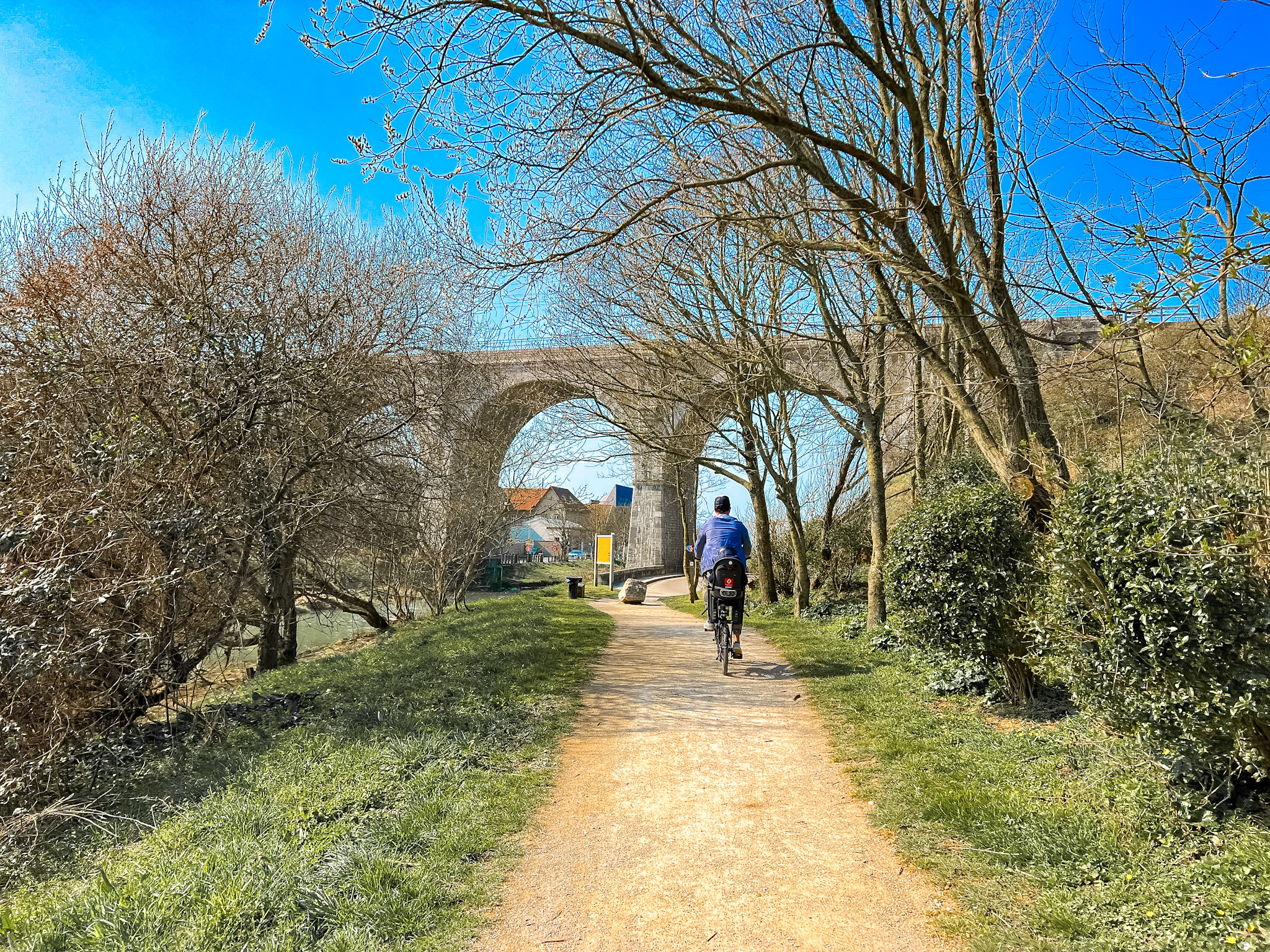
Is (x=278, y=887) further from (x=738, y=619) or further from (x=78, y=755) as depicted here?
(x=738, y=619)

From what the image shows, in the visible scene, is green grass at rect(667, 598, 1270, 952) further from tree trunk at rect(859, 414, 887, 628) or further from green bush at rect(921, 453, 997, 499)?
green bush at rect(921, 453, 997, 499)

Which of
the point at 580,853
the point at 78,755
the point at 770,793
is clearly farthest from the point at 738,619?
the point at 78,755

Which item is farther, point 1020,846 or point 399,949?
point 1020,846

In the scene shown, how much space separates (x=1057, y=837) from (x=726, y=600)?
4.16 meters

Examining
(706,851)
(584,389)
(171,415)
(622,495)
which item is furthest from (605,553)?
(706,851)

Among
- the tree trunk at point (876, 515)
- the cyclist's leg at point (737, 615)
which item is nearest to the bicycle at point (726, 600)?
the cyclist's leg at point (737, 615)

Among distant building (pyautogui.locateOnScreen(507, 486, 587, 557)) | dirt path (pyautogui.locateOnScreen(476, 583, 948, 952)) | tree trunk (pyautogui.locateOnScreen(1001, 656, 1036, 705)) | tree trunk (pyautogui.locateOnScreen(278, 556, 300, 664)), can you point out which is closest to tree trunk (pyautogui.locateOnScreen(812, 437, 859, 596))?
distant building (pyautogui.locateOnScreen(507, 486, 587, 557))

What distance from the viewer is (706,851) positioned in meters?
3.30

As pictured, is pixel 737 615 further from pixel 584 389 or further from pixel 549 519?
pixel 549 519

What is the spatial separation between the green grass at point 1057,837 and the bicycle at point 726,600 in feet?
7.20

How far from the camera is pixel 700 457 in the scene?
12.6 metres

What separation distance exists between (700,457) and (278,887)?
33.6 ft

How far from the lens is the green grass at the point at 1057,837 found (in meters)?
2.40

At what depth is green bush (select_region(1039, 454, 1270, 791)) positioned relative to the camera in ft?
9.10
